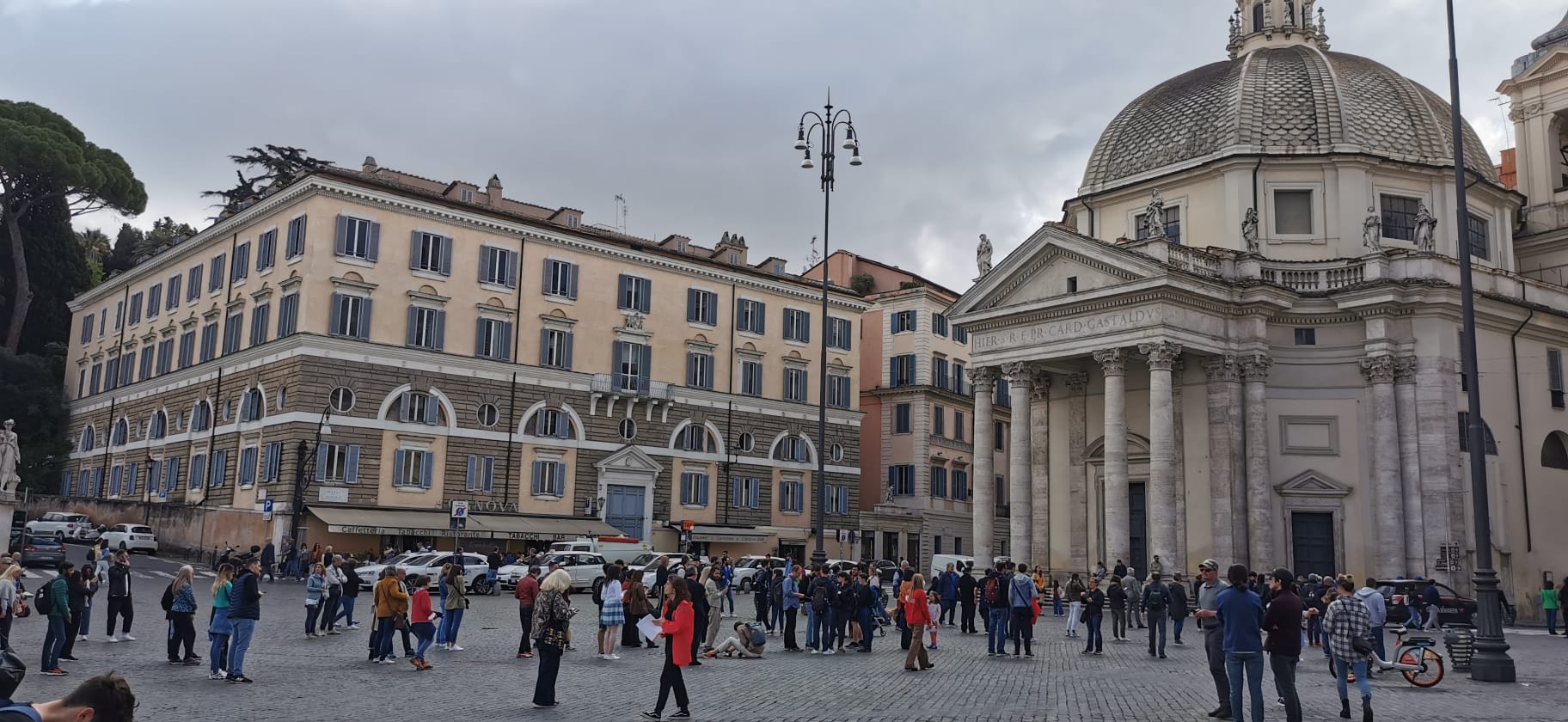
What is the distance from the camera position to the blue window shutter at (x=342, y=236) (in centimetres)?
4219

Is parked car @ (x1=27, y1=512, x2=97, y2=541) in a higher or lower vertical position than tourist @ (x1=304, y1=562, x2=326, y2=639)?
higher

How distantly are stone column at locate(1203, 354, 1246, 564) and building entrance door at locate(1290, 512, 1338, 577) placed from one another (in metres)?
1.61

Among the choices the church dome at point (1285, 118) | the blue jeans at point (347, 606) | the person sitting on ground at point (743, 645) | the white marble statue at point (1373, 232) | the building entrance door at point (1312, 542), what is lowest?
the person sitting on ground at point (743, 645)

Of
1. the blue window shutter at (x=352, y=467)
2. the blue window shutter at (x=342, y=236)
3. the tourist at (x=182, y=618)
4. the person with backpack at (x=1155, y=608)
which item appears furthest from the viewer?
the blue window shutter at (x=342, y=236)

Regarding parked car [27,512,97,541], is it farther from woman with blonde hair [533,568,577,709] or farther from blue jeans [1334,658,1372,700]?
blue jeans [1334,658,1372,700]

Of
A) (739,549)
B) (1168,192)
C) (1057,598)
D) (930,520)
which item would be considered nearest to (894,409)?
(930,520)

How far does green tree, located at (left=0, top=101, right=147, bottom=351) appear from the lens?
63.8 metres

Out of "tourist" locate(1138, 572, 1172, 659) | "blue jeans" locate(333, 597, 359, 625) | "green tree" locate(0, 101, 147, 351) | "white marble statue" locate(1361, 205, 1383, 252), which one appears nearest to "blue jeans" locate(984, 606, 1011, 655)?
"tourist" locate(1138, 572, 1172, 659)

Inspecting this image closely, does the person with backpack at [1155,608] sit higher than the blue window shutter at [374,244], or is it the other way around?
the blue window shutter at [374,244]

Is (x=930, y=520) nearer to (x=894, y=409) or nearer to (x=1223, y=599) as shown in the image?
(x=894, y=409)

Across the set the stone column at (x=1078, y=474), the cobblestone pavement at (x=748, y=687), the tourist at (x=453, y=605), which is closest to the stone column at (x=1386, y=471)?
the stone column at (x=1078, y=474)

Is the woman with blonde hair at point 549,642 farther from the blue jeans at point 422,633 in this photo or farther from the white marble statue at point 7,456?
the white marble statue at point 7,456

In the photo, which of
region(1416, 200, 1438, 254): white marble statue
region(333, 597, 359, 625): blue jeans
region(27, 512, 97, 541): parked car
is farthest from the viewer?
region(27, 512, 97, 541): parked car

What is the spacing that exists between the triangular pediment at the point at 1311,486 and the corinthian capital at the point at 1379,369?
118 inches
